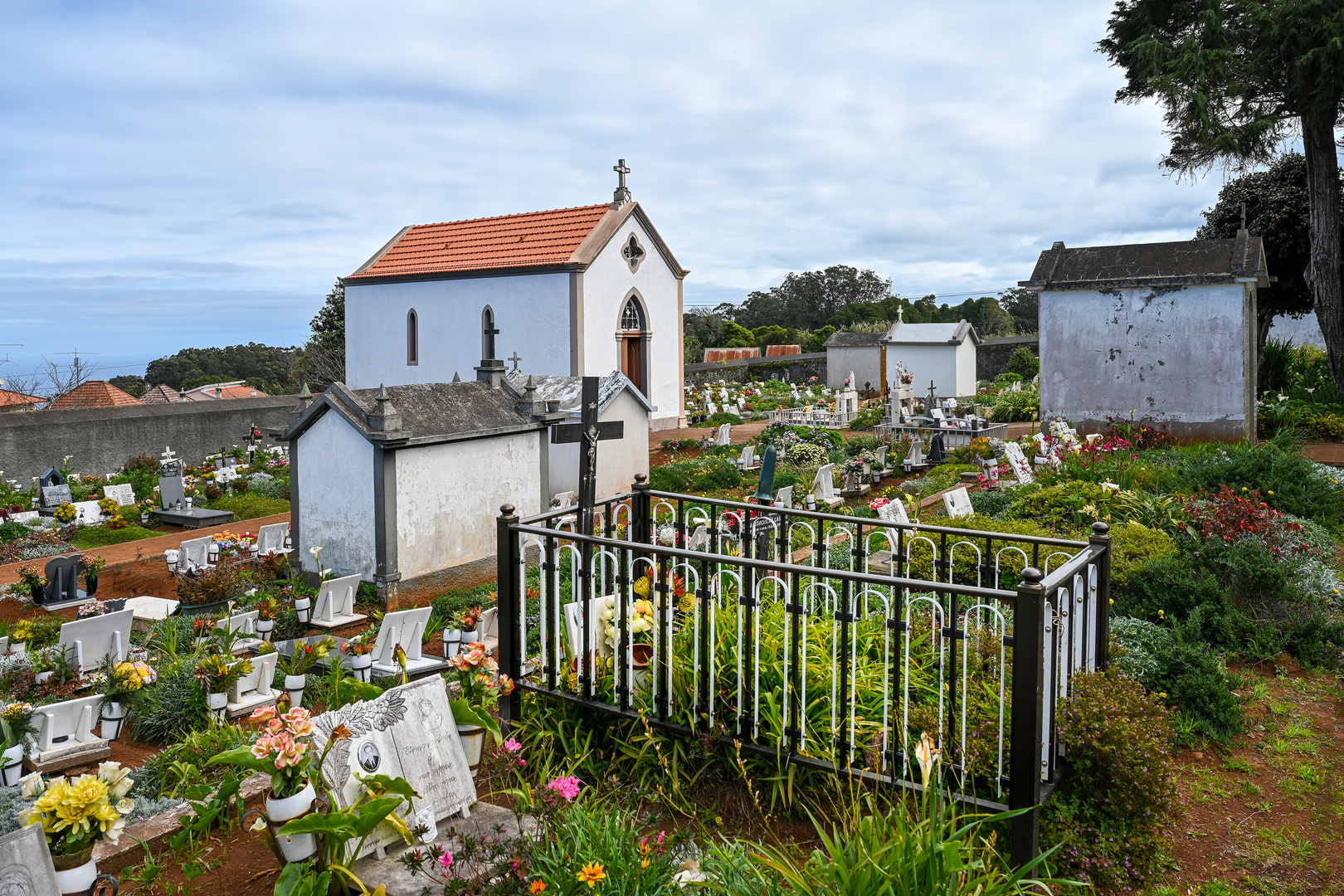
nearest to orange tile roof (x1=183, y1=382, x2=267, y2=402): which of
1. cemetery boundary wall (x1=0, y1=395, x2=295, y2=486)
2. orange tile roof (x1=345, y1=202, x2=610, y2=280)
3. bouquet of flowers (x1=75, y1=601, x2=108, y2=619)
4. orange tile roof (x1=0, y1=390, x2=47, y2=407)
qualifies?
orange tile roof (x1=0, y1=390, x2=47, y2=407)

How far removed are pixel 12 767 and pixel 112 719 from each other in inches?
37.4

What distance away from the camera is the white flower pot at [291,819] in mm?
3557

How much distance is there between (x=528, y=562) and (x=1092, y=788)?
778 cm

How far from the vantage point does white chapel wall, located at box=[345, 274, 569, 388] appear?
23.8 metres

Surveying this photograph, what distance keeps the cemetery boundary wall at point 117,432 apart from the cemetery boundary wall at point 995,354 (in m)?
28.6

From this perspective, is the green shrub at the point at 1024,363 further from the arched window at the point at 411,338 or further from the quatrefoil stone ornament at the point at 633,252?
the arched window at the point at 411,338

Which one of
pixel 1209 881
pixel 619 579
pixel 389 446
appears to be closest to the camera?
pixel 1209 881

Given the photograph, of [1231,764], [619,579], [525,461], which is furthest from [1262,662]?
[525,461]

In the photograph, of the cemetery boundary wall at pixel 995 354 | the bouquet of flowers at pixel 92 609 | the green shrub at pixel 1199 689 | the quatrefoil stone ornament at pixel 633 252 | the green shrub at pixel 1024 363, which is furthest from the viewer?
the cemetery boundary wall at pixel 995 354

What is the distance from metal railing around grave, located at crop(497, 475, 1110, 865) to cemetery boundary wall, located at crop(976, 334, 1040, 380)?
115 ft

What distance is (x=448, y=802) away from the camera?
4.21 m

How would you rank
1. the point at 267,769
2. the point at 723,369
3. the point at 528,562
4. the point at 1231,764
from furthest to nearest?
the point at 723,369, the point at 528,562, the point at 1231,764, the point at 267,769

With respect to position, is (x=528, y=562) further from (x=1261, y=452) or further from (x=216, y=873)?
(x=1261, y=452)

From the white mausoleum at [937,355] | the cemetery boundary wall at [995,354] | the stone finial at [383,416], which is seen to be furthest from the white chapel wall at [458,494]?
the cemetery boundary wall at [995,354]
